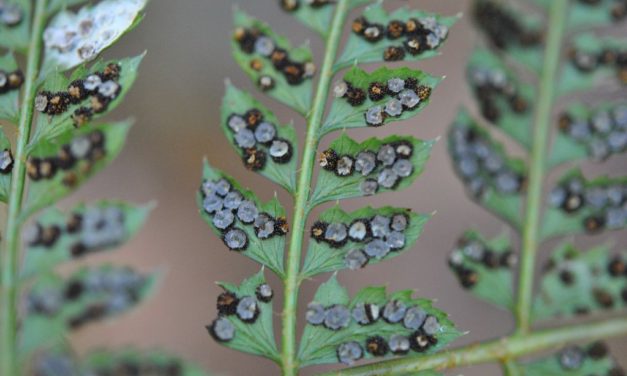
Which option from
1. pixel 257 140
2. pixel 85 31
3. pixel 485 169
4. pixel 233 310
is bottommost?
pixel 233 310

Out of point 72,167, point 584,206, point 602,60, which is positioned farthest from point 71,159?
point 602,60

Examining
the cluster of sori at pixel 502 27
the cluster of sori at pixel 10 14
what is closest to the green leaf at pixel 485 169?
the cluster of sori at pixel 502 27

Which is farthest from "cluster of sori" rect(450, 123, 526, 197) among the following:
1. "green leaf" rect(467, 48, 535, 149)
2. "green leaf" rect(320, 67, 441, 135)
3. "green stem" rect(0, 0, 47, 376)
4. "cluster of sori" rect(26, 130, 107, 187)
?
"green stem" rect(0, 0, 47, 376)

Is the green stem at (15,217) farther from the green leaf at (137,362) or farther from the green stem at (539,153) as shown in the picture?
the green stem at (539,153)

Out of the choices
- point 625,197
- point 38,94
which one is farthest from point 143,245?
point 625,197

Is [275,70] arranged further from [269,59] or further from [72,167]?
[72,167]

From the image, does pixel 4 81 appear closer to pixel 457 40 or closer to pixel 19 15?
pixel 19 15
